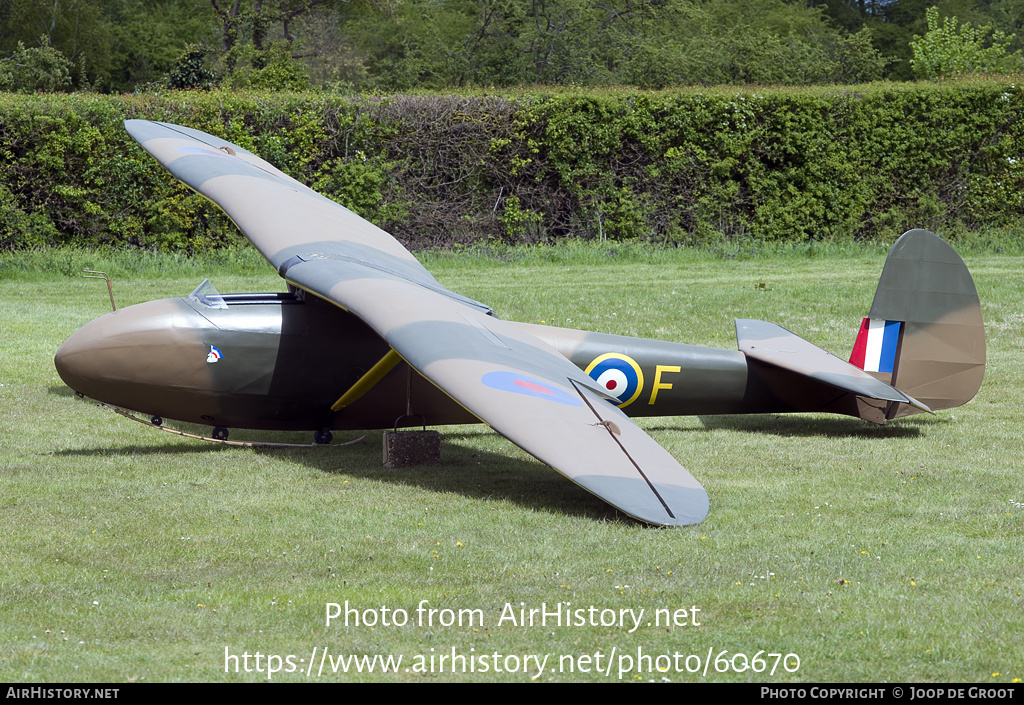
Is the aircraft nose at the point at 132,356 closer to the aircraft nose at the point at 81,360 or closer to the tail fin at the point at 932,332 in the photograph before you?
the aircraft nose at the point at 81,360

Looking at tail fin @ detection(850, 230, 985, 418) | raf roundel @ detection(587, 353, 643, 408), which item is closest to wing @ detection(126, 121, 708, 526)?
raf roundel @ detection(587, 353, 643, 408)

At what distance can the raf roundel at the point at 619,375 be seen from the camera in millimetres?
9469

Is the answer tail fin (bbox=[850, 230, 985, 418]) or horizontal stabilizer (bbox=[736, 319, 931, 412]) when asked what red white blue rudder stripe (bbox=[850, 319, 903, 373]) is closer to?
tail fin (bbox=[850, 230, 985, 418])

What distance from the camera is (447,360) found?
268 inches

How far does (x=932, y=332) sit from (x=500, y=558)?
6082 millimetres

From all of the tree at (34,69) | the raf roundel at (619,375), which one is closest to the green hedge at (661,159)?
the raf roundel at (619,375)

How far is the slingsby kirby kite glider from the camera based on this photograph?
673 centimetres

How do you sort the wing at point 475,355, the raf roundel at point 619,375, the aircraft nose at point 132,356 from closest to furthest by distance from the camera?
the wing at point 475,355 < the aircraft nose at point 132,356 < the raf roundel at point 619,375

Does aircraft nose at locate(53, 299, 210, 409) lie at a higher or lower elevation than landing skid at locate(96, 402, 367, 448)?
higher

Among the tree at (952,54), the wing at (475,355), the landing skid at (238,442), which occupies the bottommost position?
the landing skid at (238,442)

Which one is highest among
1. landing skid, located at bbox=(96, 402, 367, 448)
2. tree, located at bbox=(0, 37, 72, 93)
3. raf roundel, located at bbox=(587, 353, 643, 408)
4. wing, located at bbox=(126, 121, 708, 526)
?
tree, located at bbox=(0, 37, 72, 93)

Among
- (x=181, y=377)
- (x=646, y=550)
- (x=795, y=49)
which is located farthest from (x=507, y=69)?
(x=646, y=550)

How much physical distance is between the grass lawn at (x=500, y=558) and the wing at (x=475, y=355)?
41 centimetres

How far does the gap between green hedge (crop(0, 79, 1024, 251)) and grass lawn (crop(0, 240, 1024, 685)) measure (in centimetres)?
1101
